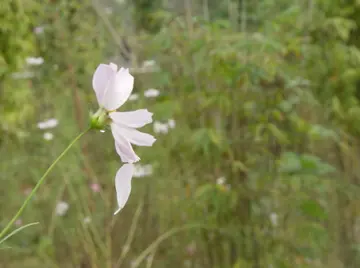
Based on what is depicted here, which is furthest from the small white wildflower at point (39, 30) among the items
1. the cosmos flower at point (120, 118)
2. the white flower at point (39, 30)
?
the cosmos flower at point (120, 118)

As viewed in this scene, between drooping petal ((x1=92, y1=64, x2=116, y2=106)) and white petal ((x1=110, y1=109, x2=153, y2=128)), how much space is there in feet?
0.08

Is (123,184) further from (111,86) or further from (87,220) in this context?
(87,220)

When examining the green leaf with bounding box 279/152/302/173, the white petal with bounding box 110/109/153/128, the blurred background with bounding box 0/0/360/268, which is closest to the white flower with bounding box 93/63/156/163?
the white petal with bounding box 110/109/153/128

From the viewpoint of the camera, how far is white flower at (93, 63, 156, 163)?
0.47 m

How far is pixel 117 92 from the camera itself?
479 millimetres

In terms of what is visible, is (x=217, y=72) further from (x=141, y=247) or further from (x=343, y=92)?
(x=343, y=92)

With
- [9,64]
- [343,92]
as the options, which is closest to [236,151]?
[9,64]

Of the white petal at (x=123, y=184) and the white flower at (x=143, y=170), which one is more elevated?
the white petal at (x=123, y=184)

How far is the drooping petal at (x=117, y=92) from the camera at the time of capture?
0.48 meters

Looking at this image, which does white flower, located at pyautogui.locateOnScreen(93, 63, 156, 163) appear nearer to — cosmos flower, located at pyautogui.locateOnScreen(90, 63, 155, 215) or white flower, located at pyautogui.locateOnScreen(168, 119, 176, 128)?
cosmos flower, located at pyautogui.locateOnScreen(90, 63, 155, 215)

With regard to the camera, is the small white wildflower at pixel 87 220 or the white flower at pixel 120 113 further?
the small white wildflower at pixel 87 220

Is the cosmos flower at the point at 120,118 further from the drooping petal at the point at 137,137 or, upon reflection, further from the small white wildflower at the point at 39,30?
the small white wildflower at the point at 39,30

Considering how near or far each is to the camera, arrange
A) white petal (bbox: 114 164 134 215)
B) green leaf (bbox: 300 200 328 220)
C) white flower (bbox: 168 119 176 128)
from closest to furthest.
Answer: white petal (bbox: 114 164 134 215), green leaf (bbox: 300 200 328 220), white flower (bbox: 168 119 176 128)

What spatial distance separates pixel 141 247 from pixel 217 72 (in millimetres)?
A: 634
